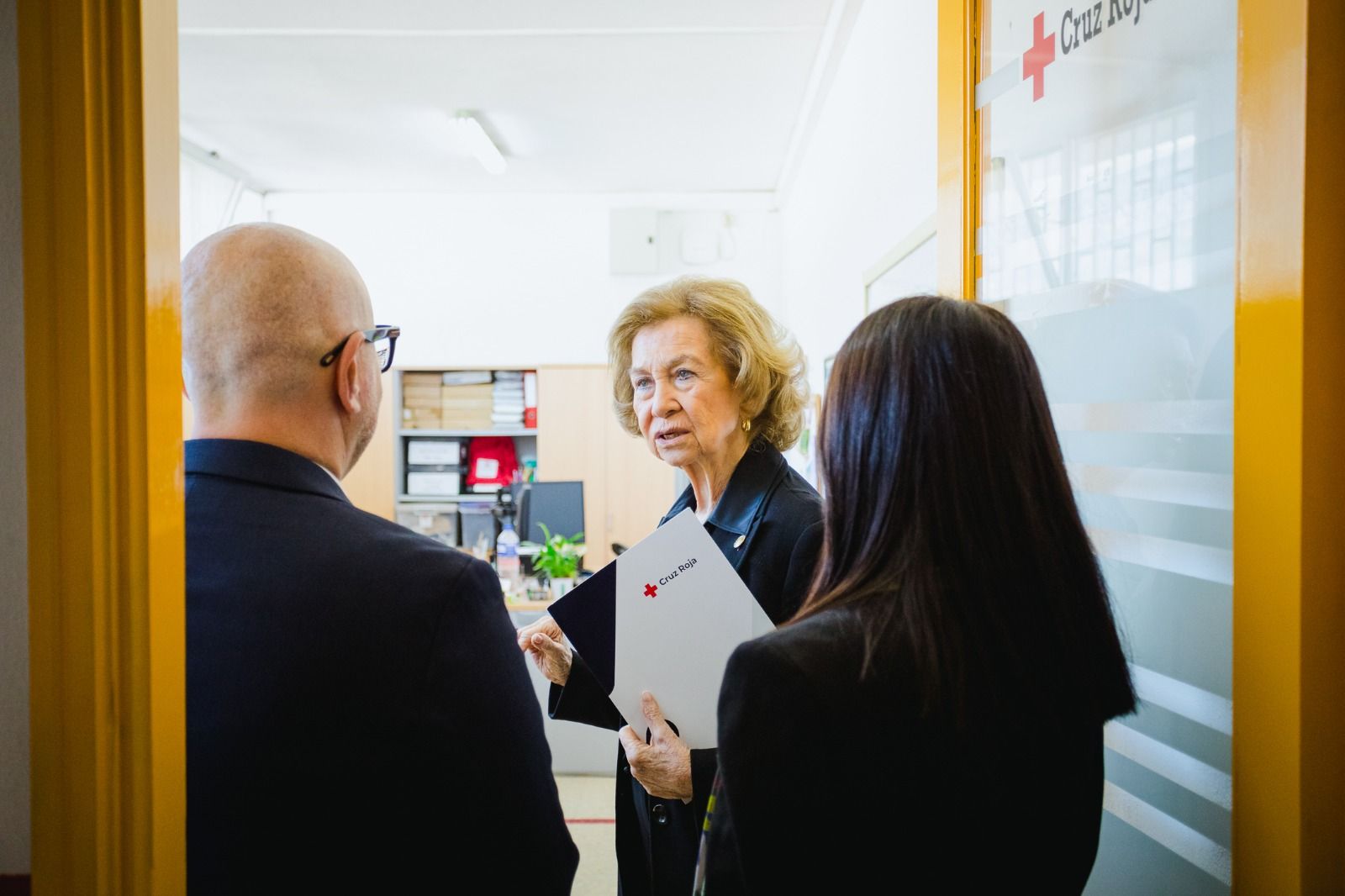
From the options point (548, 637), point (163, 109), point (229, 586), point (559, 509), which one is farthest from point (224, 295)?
point (559, 509)

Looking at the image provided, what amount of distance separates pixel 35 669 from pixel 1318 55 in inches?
46.6

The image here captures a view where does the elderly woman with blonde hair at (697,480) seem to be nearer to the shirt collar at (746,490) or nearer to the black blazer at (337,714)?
the shirt collar at (746,490)

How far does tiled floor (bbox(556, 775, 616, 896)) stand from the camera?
2988mm

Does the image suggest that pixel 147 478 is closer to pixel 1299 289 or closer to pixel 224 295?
pixel 224 295

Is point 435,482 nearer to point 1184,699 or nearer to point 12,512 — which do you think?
point 12,512

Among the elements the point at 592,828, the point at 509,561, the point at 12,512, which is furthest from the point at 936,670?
the point at 509,561

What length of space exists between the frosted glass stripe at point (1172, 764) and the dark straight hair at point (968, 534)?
0.41 feet

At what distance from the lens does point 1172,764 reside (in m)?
0.90

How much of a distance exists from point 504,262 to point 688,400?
16.5 ft

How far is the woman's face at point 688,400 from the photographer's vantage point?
160 cm

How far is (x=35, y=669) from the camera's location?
28.0 inches

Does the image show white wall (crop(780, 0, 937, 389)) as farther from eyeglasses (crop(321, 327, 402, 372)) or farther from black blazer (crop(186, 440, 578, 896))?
black blazer (crop(186, 440, 578, 896))

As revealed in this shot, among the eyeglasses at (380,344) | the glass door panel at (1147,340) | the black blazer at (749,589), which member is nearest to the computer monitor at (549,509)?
the black blazer at (749,589)

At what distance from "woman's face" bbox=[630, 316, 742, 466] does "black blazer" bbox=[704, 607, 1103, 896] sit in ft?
2.92
